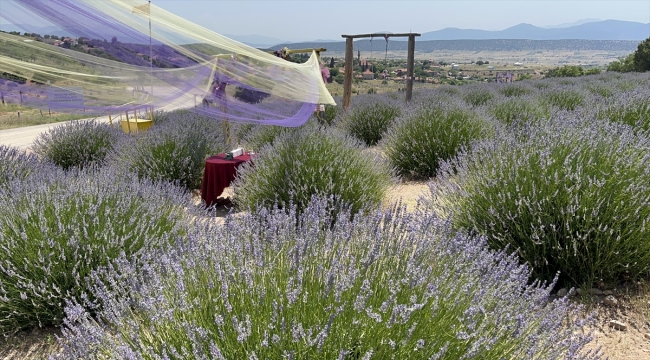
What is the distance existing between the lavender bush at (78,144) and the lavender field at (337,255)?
187 centimetres

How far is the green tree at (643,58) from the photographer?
98.7 ft

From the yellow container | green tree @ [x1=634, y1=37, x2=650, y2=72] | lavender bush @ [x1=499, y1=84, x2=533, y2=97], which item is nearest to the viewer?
the yellow container

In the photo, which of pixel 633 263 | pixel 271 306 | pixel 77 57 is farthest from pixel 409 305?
pixel 77 57

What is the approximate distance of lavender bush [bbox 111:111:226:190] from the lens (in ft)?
17.4

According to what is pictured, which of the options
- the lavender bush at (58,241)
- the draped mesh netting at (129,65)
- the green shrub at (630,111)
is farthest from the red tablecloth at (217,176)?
the green shrub at (630,111)

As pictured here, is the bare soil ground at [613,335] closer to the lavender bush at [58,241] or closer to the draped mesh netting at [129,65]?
the lavender bush at [58,241]


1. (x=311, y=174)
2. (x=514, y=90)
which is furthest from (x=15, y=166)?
(x=514, y=90)

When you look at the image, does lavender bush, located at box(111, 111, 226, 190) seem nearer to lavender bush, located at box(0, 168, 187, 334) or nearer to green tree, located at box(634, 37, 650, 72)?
lavender bush, located at box(0, 168, 187, 334)

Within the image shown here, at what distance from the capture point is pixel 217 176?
16.1 feet

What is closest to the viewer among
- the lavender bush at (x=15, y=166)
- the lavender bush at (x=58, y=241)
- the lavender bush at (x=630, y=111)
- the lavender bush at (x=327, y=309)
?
the lavender bush at (x=327, y=309)

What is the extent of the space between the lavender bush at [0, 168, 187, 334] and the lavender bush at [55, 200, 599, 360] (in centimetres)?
74

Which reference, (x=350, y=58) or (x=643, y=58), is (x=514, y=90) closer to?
(x=350, y=58)

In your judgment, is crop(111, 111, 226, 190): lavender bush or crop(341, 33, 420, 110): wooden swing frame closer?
crop(111, 111, 226, 190): lavender bush

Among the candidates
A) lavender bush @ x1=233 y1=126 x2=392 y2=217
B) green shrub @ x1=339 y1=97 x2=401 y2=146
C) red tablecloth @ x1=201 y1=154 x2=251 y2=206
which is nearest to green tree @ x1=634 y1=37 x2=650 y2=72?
green shrub @ x1=339 y1=97 x2=401 y2=146
